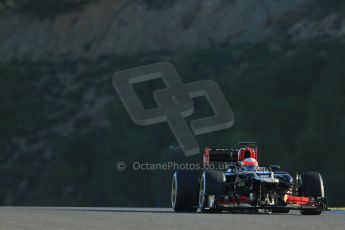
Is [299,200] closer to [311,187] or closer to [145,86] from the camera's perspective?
[311,187]

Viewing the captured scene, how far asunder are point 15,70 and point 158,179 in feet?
54.8

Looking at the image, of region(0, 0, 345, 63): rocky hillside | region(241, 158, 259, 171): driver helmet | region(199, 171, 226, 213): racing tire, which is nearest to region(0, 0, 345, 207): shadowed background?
region(0, 0, 345, 63): rocky hillside

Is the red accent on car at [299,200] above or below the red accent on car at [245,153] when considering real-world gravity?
above

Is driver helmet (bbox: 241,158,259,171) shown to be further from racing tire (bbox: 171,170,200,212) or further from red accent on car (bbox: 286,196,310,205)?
red accent on car (bbox: 286,196,310,205)

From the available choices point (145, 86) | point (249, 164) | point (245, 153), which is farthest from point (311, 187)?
point (145, 86)

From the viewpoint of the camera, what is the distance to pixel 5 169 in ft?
185

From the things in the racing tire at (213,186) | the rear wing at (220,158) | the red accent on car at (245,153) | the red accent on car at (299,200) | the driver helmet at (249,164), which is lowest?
the rear wing at (220,158)

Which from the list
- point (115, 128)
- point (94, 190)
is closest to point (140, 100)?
point (115, 128)

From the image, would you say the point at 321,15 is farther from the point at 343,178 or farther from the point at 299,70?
the point at 343,178

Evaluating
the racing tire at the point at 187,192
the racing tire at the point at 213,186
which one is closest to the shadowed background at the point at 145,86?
the racing tire at the point at 187,192

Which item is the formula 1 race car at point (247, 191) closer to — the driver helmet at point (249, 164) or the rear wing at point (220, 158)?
the driver helmet at point (249, 164)

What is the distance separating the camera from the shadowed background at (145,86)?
52.2 meters

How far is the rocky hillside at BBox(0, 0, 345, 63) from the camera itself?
6494 cm

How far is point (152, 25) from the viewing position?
68.8 meters
